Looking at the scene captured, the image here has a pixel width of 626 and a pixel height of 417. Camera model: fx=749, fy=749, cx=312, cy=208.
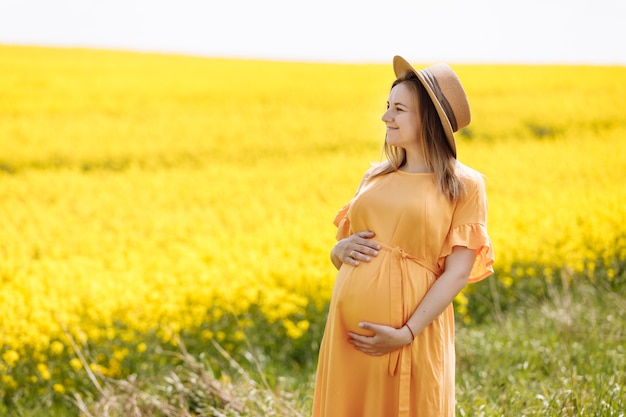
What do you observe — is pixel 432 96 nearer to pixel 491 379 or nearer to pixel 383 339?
pixel 383 339

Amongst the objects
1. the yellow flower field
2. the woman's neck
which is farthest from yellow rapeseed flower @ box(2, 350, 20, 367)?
the woman's neck

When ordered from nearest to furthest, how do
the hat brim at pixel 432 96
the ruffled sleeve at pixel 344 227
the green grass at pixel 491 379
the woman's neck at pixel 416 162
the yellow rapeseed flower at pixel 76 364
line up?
the hat brim at pixel 432 96
the woman's neck at pixel 416 162
the ruffled sleeve at pixel 344 227
the green grass at pixel 491 379
the yellow rapeseed flower at pixel 76 364

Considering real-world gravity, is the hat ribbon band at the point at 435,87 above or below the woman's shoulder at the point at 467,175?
above

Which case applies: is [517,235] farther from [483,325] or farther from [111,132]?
[111,132]

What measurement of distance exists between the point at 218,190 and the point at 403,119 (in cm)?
640

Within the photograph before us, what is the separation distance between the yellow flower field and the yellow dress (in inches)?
83.5

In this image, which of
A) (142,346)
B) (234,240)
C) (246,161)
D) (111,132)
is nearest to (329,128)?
(246,161)

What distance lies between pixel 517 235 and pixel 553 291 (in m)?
1.07

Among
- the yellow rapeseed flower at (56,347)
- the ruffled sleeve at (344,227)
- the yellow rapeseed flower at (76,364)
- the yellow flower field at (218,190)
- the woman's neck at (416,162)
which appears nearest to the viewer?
the woman's neck at (416,162)

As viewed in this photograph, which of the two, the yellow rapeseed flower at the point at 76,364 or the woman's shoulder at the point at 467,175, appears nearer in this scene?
the woman's shoulder at the point at 467,175

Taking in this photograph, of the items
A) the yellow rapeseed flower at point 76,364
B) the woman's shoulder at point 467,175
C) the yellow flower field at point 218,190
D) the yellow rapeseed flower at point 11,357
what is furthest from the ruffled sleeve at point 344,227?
the yellow rapeseed flower at point 11,357

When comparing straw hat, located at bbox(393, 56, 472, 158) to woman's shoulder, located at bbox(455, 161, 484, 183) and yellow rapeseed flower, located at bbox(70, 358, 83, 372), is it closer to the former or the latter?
woman's shoulder, located at bbox(455, 161, 484, 183)

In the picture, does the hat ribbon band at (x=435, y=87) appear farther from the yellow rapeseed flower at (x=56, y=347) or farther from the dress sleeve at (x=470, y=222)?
the yellow rapeseed flower at (x=56, y=347)

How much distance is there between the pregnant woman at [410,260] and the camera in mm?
2252
